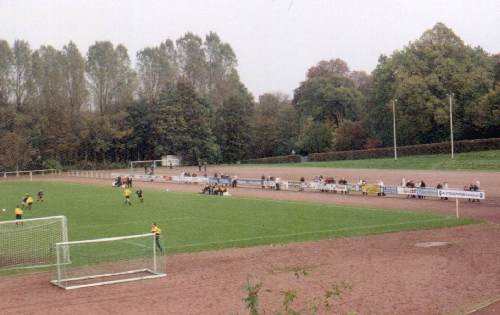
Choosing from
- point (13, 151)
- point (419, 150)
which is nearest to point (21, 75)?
point (13, 151)

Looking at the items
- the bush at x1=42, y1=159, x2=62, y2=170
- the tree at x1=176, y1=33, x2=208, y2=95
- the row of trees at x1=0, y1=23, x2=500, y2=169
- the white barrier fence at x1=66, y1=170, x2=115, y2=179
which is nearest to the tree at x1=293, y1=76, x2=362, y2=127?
the row of trees at x1=0, y1=23, x2=500, y2=169

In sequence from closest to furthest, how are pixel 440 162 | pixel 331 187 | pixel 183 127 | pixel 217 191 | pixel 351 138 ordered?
pixel 331 187 → pixel 217 191 → pixel 440 162 → pixel 351 138 → pixel 183 127

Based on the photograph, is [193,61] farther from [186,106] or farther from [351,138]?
[351,138]

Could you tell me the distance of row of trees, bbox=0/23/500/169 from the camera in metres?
89.5

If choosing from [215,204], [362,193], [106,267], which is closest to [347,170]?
[362,193]

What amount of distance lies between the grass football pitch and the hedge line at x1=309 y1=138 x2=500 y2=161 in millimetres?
38365

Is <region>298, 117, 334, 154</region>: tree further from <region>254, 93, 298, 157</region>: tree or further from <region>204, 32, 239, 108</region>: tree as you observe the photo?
<region>204, 32, 239, 108</region>: tree

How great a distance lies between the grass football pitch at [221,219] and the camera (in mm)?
29422

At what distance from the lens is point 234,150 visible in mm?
112250

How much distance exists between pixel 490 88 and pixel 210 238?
60418 millimetres

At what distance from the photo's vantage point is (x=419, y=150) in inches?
3174

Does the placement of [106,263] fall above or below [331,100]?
below

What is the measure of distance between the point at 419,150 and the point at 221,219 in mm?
50488

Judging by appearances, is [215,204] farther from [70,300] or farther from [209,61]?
[209,61]
